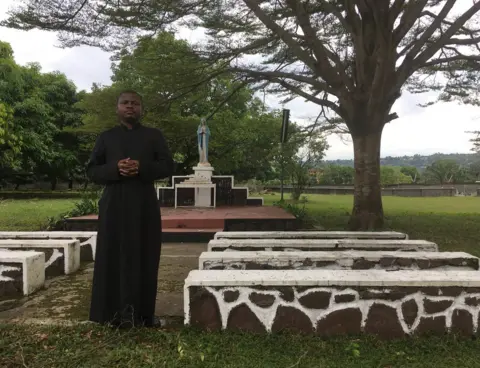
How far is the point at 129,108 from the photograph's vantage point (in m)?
2.88

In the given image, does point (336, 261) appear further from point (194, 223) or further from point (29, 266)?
point (194, 223)

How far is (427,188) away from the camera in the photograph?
31.0m

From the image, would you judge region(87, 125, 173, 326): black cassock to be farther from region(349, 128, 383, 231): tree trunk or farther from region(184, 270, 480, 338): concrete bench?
region(349, 128, 383, 231): tree trunk

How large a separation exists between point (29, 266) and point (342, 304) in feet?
8.84

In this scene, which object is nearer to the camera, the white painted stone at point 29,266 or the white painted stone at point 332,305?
the white painted stone at point 332,305

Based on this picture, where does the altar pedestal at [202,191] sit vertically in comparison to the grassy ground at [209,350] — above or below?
above

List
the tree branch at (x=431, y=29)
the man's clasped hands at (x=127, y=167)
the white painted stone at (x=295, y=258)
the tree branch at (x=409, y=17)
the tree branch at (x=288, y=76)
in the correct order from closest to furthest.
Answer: the man's clasped hands at (x=127, y=167) < the white painted stone at (x=295, y=258) < the tree branch at (x=409, y=17) < the tree branch at (x=431, y=29) < the tree branch at (x=288, y=76)

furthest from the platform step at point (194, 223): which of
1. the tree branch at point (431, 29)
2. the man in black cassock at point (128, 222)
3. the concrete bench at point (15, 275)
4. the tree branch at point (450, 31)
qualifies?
the man in black cassock at point (128, 222)

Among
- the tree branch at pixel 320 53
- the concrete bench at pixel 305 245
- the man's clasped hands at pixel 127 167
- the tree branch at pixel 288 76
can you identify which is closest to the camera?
the man's clasped hands at pixel 127 167

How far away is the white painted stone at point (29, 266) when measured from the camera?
3678mm

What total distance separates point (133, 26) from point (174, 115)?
1009 centimetres

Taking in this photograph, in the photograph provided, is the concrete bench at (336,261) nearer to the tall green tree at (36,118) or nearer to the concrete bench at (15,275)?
the concrete bench at (15,275)

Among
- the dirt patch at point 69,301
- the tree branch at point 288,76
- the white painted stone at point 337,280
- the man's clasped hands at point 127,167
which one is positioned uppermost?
the tree branch at point 288,76

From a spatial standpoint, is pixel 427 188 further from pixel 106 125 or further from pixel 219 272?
pixel 219 272
